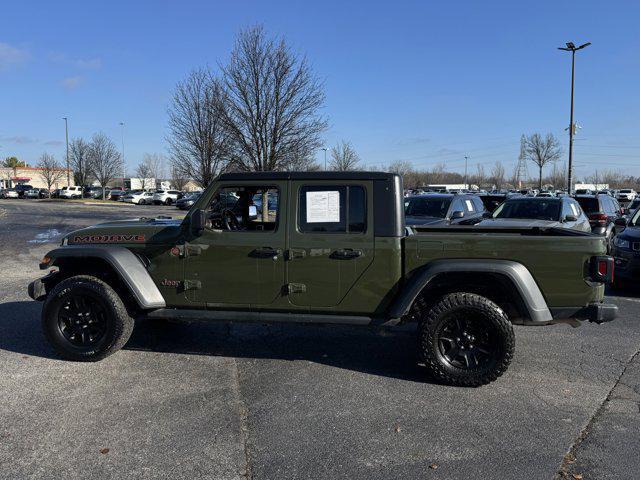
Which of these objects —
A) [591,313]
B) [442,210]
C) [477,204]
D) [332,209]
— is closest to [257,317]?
[332,209]

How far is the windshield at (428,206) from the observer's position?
1169cm

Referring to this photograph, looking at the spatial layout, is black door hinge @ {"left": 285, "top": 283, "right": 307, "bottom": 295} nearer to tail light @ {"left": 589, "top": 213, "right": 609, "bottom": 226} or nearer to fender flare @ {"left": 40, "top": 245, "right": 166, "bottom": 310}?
fender flare @ {"left": 40, "top": 245, "right": 166, "bottom": 310}

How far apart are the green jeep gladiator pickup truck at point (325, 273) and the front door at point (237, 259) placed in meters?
0.01

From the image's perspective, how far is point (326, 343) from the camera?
5.89m

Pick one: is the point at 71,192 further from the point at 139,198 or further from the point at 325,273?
the point at 325,273

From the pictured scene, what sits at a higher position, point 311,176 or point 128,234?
point 311,176

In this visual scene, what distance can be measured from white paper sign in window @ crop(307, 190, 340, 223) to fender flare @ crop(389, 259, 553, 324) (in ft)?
3.10

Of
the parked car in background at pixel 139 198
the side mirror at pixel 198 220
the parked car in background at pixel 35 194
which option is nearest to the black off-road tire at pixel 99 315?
the side mirror at pixel 198 220

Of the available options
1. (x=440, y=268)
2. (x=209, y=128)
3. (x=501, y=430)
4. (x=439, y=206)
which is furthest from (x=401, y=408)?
(x=209, y=128)

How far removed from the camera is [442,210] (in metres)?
11.7

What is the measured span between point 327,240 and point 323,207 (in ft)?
1.04

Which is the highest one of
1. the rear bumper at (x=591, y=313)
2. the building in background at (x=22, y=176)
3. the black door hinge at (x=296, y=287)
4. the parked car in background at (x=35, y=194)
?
the building in background at (x=22, y=176)

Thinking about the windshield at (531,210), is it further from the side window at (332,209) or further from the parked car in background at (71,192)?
the parked car in background at (71,192)

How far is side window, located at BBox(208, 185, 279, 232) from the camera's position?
5066mm
